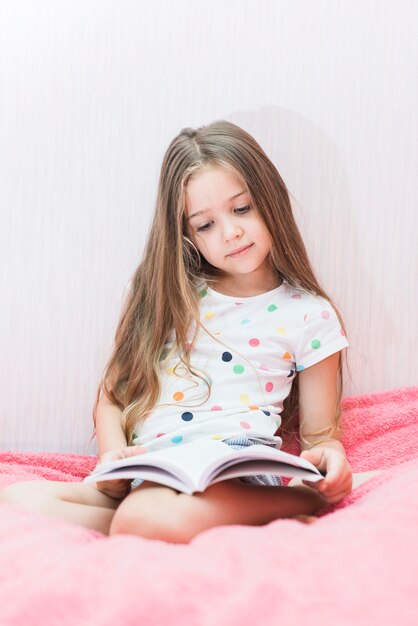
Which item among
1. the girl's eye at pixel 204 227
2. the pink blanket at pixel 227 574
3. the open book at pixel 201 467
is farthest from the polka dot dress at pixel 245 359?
the pink blanket at pixel 227 574

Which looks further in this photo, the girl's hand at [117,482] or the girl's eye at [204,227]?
the girl's eye at [204,227]

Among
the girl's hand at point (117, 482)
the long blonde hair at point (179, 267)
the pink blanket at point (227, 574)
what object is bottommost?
the girl's hand at point (117, 482)

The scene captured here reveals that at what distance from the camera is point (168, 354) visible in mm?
1279

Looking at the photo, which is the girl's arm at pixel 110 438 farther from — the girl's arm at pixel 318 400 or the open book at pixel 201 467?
the girl's arm at pixel 318 400

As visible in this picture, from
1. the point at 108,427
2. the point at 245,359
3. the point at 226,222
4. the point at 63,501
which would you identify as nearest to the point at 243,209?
the point at 226,222

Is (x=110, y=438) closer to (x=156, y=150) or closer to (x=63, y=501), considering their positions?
(x=63, y=501)

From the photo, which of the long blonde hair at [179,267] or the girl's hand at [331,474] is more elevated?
the long blonde hair at [179,267]

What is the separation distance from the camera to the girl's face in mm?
1216

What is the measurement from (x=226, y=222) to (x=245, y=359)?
229mm

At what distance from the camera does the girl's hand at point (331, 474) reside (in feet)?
3.10

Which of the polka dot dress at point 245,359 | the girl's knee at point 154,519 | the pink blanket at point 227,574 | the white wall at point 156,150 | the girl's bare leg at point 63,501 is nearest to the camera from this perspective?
the pink blanket at point 227,574

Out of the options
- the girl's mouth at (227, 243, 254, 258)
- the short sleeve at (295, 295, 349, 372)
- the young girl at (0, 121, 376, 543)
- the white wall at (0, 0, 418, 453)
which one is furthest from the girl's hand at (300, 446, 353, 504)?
the white wall at (0, 0, 418, 453)

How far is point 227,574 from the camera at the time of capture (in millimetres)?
678

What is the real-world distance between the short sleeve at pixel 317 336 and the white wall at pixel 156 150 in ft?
0.66
